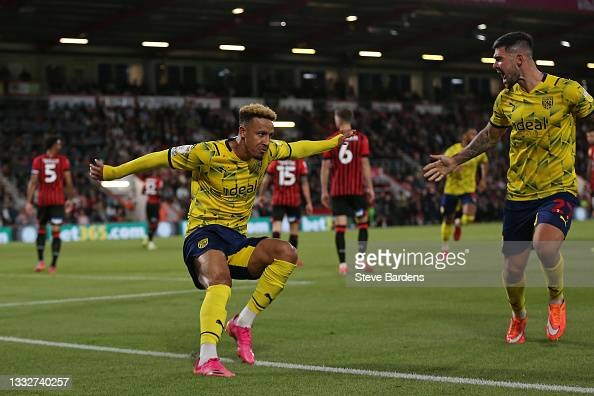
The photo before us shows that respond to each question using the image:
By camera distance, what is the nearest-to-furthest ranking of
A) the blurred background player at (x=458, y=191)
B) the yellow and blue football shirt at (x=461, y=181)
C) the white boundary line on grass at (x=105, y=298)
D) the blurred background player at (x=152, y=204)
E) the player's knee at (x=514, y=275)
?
the player's knee at (x=514, y=275), the white boundary line on grass at (x=105, y=298), the blurred background player at (x=458, y=191), the yellow and blue football shirt at (x=461, y=181), the blurred background player at (x=152, y=204)

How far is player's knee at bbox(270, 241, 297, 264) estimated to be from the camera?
7586mm

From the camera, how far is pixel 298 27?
48.5 m

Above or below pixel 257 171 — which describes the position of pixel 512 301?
below

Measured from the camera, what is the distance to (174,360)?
762cm

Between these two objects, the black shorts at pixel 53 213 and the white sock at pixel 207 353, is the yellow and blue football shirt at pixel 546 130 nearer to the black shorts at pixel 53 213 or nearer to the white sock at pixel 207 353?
the white sock at pixel 207 353

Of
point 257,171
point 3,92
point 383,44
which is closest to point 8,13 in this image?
point 3,92

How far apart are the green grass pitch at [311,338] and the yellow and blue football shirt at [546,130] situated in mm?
1270

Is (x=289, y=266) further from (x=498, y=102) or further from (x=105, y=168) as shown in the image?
(x=498, y=102)

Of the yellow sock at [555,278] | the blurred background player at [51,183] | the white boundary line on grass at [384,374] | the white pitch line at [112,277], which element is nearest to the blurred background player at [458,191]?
the white pitch line at [112,277]

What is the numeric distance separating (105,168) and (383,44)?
157 ft

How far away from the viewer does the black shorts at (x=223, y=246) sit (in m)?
7.43
